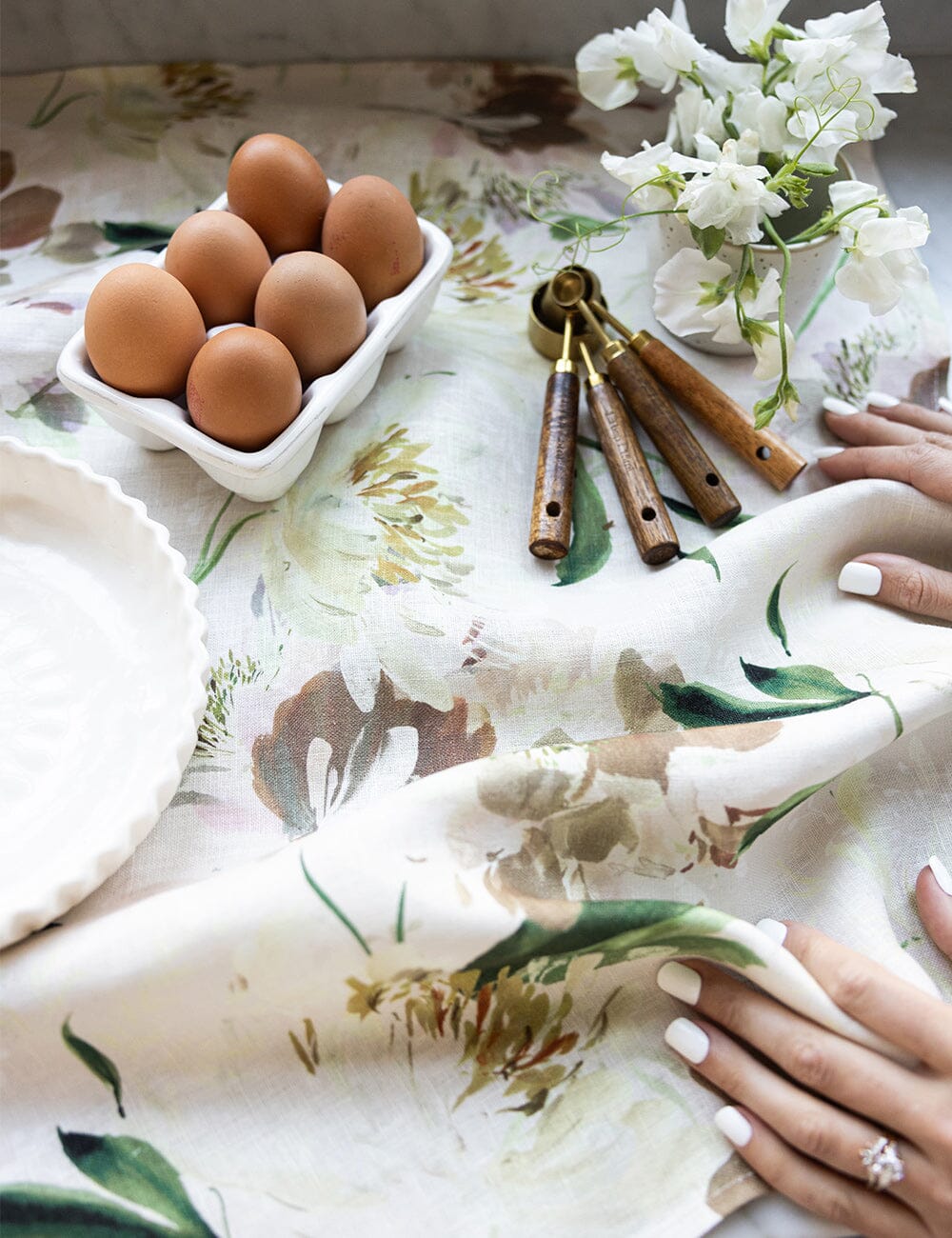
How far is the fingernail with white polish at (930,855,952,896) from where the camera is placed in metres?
0.58

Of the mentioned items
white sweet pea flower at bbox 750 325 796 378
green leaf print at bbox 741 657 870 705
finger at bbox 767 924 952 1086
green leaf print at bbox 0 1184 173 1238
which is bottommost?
green leaf print at bbox 0 1184 173 1238

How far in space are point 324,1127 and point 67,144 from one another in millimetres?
838

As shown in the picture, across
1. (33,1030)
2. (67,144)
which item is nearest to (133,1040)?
(33,1030)

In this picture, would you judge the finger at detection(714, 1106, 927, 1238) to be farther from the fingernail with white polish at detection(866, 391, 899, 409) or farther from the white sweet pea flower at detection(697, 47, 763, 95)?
the white sweet pea flower at detection(697, 47, 763, 95)

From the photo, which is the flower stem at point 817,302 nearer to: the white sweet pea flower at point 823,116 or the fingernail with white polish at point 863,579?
the white sweet pea flower at point 823,116

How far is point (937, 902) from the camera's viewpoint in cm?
57

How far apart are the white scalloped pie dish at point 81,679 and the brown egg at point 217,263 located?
0.14 meters

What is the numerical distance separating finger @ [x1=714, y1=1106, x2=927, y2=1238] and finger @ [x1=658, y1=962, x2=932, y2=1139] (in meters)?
0.02

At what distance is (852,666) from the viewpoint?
0.64 m

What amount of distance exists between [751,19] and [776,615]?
412mm

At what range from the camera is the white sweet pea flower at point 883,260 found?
0.61m

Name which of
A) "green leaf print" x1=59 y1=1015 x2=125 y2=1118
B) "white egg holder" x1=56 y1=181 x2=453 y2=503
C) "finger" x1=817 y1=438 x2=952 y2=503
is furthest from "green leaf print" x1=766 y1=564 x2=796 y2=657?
"green leaf print" x1=59 y1=1015 x2=125 y2=1118

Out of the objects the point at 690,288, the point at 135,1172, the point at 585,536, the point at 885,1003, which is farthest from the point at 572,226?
the point at 135,1172

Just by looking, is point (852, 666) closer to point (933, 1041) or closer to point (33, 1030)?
point (933, 1041)
